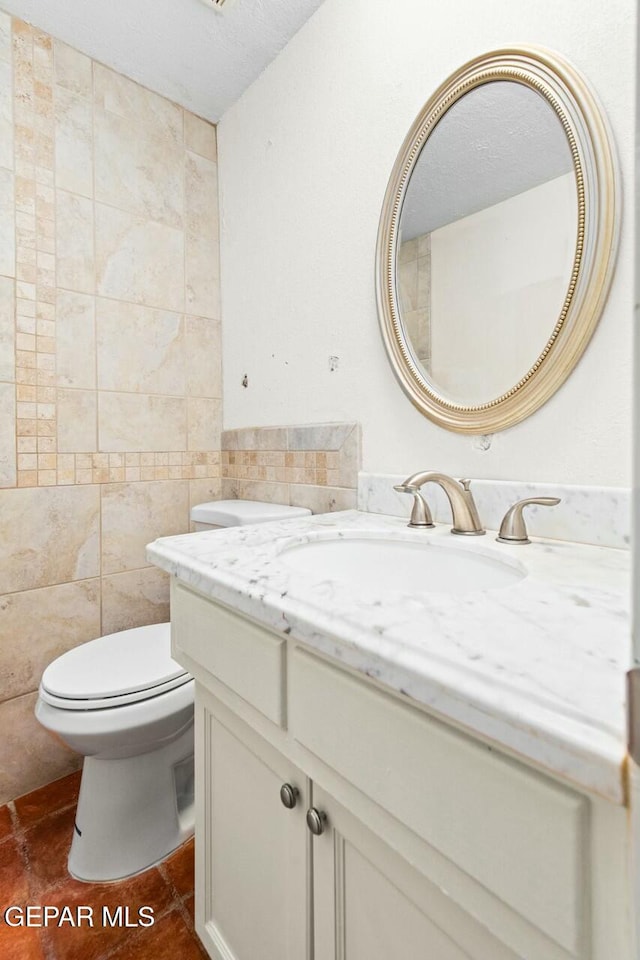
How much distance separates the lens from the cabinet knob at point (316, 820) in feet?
1.86

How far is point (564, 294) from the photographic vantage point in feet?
2.71

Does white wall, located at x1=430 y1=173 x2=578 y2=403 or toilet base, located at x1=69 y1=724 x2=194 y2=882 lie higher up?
white wall, located at x1=430 y1=173 x2=578 y2=403

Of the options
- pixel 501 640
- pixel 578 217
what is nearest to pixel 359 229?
pixel 578 217

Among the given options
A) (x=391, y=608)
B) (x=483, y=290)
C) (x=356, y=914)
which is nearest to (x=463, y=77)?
(x=483, y=290)

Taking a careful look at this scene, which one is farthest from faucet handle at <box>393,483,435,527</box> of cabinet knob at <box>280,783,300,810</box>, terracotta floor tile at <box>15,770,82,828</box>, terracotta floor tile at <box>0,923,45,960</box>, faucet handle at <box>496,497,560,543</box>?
terracotta floor tile at <box>15,770,82,828</box>

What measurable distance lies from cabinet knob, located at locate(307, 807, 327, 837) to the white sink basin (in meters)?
0.32

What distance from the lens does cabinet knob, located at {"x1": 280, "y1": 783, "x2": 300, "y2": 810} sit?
23.8 inches

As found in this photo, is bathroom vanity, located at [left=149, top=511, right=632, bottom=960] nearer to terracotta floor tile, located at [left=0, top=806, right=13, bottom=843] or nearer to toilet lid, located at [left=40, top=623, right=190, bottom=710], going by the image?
toilet lid, located at [left=40, top=623, right=190, bottom=710]

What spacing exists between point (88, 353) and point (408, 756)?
4.97 feet

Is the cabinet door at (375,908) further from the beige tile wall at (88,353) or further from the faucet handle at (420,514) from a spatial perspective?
the beige tile wall at (88,353)

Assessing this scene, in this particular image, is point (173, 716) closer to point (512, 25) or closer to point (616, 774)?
point (616, 774)

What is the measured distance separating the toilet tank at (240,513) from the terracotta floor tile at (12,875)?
0.95 meters

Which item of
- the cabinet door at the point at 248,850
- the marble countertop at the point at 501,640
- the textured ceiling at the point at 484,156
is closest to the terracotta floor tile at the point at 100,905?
the cabinet door at the point at 248,850

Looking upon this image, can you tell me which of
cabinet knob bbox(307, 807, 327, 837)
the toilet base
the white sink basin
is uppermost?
the white sink basin
